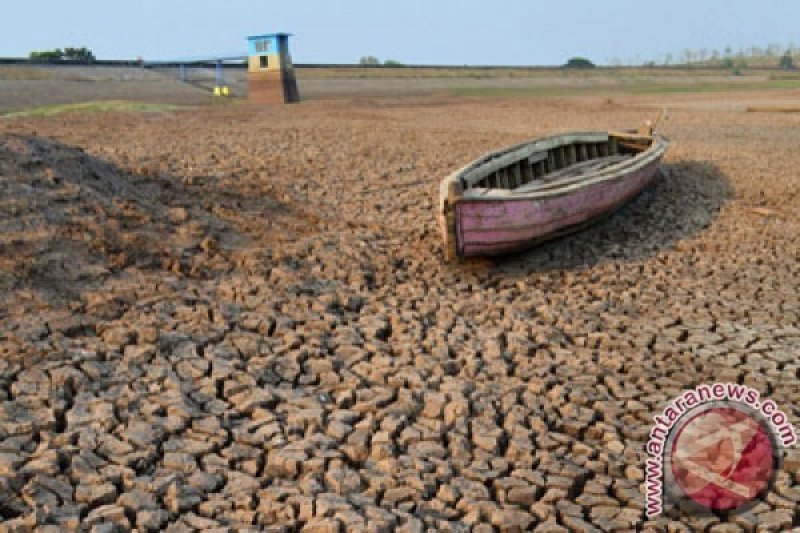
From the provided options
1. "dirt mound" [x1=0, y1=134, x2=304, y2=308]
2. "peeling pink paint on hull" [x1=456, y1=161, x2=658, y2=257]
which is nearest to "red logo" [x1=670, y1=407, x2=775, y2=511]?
"peeling pink paint on hull" [x1=456, y1=161, x2=658, y2=257]

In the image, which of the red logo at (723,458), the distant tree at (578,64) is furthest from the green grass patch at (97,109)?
the distant tree at (578,64)

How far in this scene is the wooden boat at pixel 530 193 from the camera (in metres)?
6.98

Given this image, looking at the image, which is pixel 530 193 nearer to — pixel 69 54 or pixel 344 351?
pixel 344 351

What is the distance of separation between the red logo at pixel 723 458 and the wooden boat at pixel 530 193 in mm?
3010

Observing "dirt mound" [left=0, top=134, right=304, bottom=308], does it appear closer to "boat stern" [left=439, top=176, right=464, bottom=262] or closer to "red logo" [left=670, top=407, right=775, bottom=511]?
"boat stern" [left=439, top=176, right=464, bottom=262]

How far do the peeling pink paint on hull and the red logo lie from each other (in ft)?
9.79

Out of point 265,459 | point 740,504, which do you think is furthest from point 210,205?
point 740,504

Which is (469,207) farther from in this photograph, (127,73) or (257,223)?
(127,73)

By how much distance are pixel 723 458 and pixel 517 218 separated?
353 cm

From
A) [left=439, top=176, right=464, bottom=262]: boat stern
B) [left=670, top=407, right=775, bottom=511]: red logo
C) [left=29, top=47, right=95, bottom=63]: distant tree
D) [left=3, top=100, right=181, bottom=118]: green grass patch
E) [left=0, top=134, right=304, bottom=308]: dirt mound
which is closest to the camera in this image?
[left=670, top=407, right=775, bottom=511]: red logo

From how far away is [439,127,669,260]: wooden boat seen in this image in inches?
275

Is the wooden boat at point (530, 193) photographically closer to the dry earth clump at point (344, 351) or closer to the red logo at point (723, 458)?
the dry earth clump at point (344, 351)

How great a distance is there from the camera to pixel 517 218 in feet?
23.6

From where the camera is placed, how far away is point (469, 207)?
22.6 feet
